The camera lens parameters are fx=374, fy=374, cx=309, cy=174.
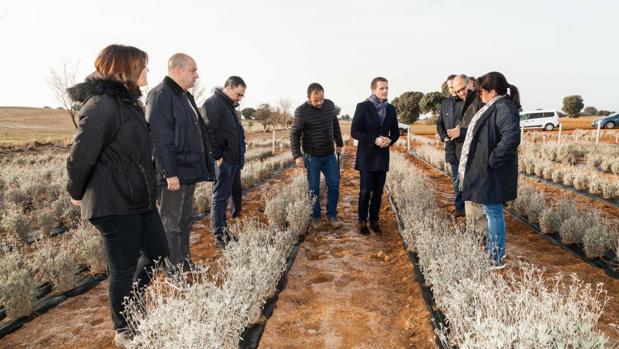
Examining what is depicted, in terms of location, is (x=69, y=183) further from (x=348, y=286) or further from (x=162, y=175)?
(x=348, y=286)

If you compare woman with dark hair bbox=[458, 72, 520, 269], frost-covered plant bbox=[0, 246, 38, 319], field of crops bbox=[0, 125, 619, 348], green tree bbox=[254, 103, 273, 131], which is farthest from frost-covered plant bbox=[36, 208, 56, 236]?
green tree bbox=[254, 103, 273, 131]

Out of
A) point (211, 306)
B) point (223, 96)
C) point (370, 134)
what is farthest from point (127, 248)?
point (370, 134)

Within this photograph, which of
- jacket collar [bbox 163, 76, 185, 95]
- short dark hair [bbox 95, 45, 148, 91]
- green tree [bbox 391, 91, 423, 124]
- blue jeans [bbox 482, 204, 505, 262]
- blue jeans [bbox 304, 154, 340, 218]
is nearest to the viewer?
short dark hair [bbox 95, 45, 148, 91]

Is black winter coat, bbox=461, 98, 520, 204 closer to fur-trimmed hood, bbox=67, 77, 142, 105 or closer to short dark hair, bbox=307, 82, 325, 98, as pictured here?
short dark hair, bbox=307, 82, 325, 98

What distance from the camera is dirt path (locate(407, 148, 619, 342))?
272 cm

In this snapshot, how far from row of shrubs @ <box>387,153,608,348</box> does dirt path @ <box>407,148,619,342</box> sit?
0.08 m

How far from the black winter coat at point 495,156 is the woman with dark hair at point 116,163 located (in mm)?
2687

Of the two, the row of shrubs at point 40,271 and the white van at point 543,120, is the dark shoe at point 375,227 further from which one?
the white van at point 543,120

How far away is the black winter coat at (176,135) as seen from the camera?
2.88 metres

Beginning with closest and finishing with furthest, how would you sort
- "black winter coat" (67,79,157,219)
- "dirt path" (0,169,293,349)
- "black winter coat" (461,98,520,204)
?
"black winter coat" (67,79,157,219)
"dirt path" (0,169,293,349)
"black winter coat" (461,98,520,204)

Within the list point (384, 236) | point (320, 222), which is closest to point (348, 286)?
point (384, 236)

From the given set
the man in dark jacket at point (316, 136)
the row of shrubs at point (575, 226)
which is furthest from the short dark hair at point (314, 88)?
the row of shrubs at point (575, 226)

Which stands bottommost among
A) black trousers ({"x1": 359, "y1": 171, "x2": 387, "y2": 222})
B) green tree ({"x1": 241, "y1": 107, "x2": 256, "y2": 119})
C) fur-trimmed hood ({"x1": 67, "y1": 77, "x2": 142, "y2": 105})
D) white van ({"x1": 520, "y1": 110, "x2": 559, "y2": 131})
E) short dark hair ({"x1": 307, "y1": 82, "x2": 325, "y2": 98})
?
black trousers ({"x1": 359, "y1": 171, "x2": 387, "y2": 222})

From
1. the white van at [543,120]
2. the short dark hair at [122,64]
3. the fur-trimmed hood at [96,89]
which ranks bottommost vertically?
the fur-trimmed hood at [96,89]
